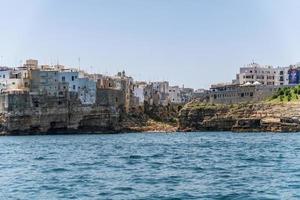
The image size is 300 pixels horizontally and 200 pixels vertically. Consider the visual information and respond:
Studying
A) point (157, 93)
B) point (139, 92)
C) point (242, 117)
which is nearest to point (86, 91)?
point (242, 117)

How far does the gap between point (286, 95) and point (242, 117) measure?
990 cm

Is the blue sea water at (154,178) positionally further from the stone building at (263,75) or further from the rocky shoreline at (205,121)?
the stone building at (263,75)

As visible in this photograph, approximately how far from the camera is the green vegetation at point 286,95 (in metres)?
120

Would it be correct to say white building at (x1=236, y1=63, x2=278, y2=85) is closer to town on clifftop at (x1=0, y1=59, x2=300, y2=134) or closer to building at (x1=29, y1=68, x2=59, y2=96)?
town on clifftop at (x1=0, y1=59, x2=300, y2=134)

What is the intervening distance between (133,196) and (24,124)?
96.0 metres

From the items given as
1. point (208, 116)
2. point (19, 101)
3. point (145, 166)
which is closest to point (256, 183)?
point (145, 166)

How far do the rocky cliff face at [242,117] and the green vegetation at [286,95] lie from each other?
124 inches

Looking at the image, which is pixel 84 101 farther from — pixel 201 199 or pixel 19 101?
pixel 201 199

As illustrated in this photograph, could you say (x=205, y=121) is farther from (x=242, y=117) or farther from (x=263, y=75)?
(x=263, y=75)

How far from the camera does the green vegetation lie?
120m

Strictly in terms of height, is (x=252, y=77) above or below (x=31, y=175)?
above

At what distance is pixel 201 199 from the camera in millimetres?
25578

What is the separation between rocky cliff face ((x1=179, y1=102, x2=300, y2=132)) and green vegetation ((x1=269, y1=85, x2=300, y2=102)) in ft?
10.3

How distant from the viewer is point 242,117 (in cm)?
12344
